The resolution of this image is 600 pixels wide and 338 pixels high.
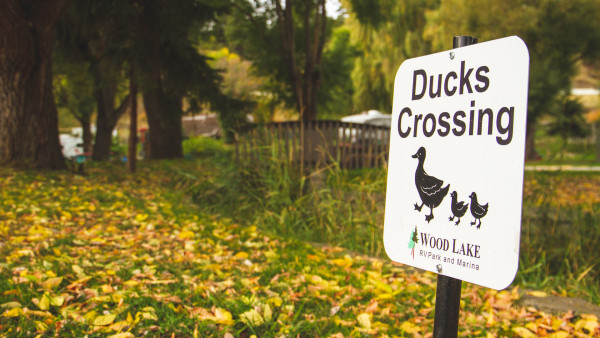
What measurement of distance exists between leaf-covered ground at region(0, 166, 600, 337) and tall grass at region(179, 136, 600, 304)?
0.52m

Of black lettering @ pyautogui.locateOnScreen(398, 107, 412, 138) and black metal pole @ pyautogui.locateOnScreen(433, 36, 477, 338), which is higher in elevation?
black lettering @ pyautogui.locateOnScreen(398, 107, 412, 138)

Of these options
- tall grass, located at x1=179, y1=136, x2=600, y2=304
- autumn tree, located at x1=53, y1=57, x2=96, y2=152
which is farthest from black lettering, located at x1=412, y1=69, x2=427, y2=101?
autumn tree, located at x1=53, y1=57, x2=96, y2=152

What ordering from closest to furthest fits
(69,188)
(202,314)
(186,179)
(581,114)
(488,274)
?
(488,274) < (202,314) < (69,188) < (186,179) < (581,114)

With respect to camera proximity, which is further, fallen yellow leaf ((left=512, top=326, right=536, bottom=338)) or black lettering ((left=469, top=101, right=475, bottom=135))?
fallen yellow leaf ((left=512, top=326, right=536, bottom=338))

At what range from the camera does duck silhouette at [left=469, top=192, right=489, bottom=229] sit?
4.19ft

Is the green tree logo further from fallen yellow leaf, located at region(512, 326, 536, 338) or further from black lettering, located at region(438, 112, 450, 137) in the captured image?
fallen yellow leaf, located at region(512, 326, 536, 338)

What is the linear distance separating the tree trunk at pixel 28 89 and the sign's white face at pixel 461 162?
7262mm

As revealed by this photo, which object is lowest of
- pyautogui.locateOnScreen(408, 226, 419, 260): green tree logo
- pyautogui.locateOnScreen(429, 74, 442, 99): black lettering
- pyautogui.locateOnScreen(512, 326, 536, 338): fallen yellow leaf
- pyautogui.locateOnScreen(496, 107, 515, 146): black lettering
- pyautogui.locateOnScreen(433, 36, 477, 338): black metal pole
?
pyautogui.locateOnScreen(512, 326, 536, 338): fallen yellow leaf

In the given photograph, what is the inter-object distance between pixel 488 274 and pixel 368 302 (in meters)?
1.67

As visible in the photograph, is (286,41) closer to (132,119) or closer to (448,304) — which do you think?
(132,119)

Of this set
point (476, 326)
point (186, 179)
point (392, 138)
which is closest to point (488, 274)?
point (392, 138)

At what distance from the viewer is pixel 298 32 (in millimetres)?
14289

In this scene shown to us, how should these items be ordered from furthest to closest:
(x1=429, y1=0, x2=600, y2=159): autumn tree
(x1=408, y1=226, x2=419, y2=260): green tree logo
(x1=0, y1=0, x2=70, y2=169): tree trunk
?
(x1=429, y1=0, x2=600, y2=159): autumn tree, (x1=0, y1=0, x2=70, y2=169): tree trunk, (x1=408, y1=226, x2=419, y2=260): green tree logo

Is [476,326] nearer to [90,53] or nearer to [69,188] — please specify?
[69,188]
